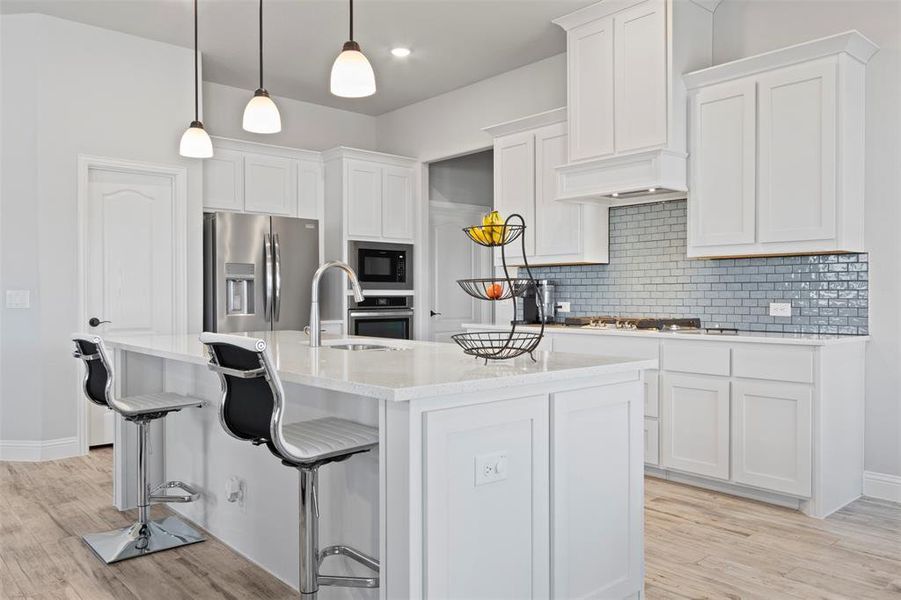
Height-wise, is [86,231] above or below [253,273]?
above

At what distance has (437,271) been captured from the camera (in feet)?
23.0

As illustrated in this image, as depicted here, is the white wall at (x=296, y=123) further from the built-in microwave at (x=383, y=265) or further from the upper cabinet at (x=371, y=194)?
the built-in microwave at (x=383, y=265)

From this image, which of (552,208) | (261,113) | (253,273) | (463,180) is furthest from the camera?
(463,180)

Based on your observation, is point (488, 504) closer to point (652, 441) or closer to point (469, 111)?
point (652, 441)

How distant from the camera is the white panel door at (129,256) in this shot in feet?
15.7

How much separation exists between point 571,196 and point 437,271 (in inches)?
109

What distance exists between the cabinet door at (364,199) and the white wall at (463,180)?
0.86 metres

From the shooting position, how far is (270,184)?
19.2 ft

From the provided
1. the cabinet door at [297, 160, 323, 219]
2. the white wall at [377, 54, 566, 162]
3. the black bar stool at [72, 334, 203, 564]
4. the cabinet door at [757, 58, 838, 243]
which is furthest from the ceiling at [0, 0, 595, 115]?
the black bar stool at [72, 334, 203, 564]

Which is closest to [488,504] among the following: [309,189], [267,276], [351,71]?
[351,71]

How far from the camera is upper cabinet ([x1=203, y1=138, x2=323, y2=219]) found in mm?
5547

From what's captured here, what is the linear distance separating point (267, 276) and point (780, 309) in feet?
12.2

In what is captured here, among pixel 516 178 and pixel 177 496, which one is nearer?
pixel 177 496

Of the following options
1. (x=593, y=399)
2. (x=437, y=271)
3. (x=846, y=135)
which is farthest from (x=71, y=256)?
(x=846, y=135)
